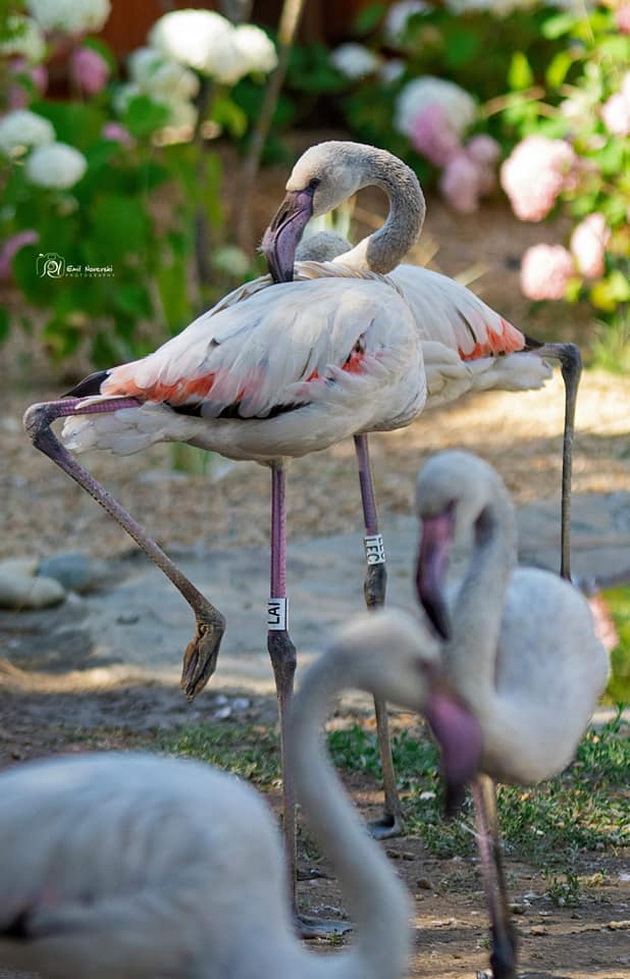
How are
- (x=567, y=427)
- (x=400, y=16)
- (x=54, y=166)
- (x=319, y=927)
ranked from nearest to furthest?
(x=319, y=927), (x=567, y=427), (x=54, y=166), (x=400, y=16)

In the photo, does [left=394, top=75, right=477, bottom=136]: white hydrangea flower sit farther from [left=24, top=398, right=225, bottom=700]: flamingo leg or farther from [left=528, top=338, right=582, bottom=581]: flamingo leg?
[left=24, top=398, right=225, bottom=700]: flamingo leg

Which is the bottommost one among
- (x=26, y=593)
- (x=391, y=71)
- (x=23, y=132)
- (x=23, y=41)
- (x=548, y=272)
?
Result: (x=26, y=593)

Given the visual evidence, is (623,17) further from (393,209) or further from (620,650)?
(393,209)

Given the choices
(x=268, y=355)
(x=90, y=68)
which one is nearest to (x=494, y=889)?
(x=268, y=355)

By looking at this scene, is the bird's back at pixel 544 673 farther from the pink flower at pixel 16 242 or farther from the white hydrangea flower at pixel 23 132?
the pink flower at pixel 16 242

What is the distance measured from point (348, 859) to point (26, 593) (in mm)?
3407

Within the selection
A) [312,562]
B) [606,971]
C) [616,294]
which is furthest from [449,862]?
[616,294]

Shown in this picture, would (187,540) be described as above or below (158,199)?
below

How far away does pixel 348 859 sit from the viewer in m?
2.15

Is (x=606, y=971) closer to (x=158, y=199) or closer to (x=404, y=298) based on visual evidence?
(x=404, y=298)

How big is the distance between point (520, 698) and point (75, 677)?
253cm

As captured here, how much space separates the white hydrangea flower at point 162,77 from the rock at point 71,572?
2.34 meters

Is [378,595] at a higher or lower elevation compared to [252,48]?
lower

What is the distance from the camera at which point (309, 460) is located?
278 inches
